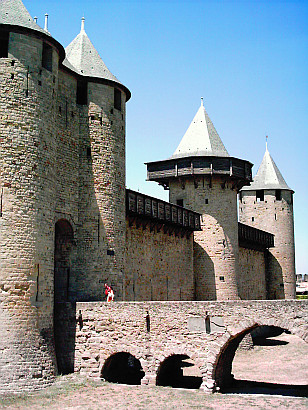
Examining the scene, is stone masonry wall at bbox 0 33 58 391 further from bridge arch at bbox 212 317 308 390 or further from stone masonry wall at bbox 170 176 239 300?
stone masonry wall at bbox 170 176 239 300

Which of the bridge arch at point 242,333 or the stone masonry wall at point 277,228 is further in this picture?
the stone masonry wall at point 277,228

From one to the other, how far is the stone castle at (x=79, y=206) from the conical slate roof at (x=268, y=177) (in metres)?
8.72

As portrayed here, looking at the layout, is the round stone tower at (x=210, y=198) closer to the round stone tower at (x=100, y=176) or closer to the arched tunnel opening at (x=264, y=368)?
the arched tunnel opening at (x=264, y=368)

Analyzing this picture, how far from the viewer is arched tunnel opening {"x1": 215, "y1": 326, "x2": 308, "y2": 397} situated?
56.2 ft

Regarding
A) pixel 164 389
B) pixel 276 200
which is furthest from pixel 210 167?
pixel 164 389

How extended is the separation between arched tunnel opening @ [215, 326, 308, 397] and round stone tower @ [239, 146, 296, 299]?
7.96 m

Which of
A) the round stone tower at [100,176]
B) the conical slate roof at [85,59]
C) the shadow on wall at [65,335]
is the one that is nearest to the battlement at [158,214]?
the round stone tower at [100,176]

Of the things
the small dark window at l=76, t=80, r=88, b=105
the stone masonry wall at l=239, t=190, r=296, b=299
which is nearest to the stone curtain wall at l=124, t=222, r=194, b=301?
the small dark window at l=76, t=80, r=88, b=105

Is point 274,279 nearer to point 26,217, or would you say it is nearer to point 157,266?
point 157,266

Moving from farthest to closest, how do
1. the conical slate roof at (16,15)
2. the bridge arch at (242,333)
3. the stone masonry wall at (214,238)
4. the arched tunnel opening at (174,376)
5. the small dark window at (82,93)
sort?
the stone masonry wall at (214,238)
the small dark window at (82,93)
the conical slate roof at (16,15)
the arched tunnel opening at (174,376)
the bridge arch at (242,333)

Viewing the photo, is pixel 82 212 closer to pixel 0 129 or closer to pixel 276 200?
pixel 0 129

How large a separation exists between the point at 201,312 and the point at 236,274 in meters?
12.4

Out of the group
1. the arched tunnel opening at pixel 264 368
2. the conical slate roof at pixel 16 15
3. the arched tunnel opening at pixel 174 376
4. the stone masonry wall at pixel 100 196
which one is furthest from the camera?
the stone masonry wall at pixel 100 196

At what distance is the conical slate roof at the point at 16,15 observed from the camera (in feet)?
55.8
